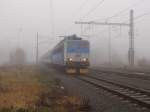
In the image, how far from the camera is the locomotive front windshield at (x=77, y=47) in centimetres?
3684

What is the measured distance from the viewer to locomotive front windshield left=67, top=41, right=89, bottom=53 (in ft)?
121

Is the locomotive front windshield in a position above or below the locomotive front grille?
above

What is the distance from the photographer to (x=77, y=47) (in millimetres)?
37094

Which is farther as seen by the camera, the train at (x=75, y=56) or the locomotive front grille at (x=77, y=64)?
the train at (x=75, y=56)

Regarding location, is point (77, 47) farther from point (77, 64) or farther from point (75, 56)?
point (77, 64)

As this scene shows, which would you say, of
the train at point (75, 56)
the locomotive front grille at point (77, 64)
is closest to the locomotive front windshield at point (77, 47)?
the train at point (75, 56)

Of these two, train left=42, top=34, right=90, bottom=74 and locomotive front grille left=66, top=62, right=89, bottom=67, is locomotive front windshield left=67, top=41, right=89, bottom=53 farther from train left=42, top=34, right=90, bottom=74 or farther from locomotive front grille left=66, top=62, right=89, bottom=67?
locomotive front grille left=66, top=62, right=89, bottom=67

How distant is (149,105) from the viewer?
39.6 ft

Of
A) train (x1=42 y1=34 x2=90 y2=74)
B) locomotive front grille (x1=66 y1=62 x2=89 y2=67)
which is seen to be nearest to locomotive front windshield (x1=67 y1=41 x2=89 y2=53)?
train (x1=42 y1=34 x2=90 y2=74)

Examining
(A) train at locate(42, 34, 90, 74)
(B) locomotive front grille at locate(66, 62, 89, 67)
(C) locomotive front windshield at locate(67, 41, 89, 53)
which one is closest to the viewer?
(B) locomotive front grille at locate(66, 62, 89, 67)

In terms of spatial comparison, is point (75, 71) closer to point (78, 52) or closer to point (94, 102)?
point (78, 52)

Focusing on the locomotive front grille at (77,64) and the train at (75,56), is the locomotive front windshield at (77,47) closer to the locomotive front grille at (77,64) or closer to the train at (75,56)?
the train at (75,56)

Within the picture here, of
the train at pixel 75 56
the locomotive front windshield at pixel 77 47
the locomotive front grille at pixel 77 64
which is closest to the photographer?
the locomotive front grille at pixel 77 64

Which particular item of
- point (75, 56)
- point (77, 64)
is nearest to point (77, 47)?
point (75, 56)
